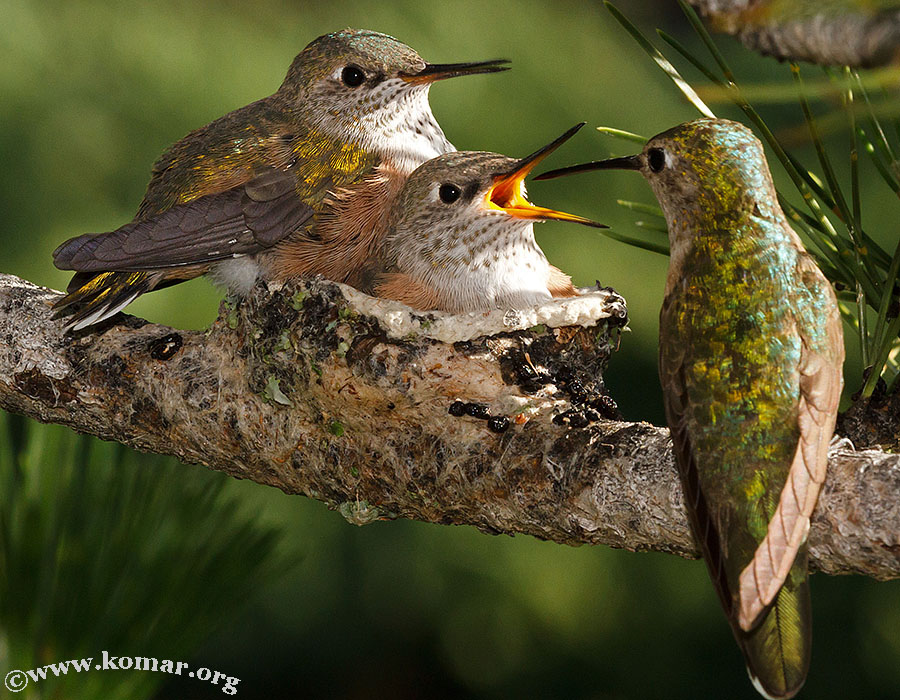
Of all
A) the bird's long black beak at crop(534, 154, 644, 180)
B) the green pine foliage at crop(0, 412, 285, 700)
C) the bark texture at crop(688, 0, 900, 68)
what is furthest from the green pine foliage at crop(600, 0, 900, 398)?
the green pine foliage at crop(0, 412, 285, 700)

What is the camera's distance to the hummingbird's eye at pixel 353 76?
1622mm

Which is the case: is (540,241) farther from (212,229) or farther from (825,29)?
(825,29)

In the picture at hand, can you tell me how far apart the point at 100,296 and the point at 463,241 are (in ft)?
1.93

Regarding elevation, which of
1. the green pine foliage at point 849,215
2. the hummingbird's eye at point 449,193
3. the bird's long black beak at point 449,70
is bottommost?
the green pine foliage at point 849,215

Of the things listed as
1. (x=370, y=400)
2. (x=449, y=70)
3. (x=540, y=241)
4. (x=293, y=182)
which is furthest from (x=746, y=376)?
(x=540, y=241)

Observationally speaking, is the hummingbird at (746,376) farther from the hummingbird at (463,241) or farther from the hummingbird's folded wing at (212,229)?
the hummingbird's folded wing at (212,229)

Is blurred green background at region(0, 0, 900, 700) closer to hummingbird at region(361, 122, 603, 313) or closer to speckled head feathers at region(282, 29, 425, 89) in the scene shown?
hummingbird at region(361, 122, 603, 313)

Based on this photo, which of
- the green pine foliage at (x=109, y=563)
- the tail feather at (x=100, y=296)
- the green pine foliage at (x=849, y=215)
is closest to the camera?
the green pine foliage at (x=849, y=215)

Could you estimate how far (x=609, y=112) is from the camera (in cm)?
249

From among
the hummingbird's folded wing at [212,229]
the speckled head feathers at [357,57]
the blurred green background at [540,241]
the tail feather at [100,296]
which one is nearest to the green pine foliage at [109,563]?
the tail feather at [100,296]

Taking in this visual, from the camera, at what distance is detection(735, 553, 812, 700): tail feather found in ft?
2.69

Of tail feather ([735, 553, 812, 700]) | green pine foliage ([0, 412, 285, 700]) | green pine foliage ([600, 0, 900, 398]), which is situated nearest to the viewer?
tail feather ([735, 553, 812, 700])

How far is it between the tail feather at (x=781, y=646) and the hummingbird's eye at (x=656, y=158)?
52 cm

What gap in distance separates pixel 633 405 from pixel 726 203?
114cm
